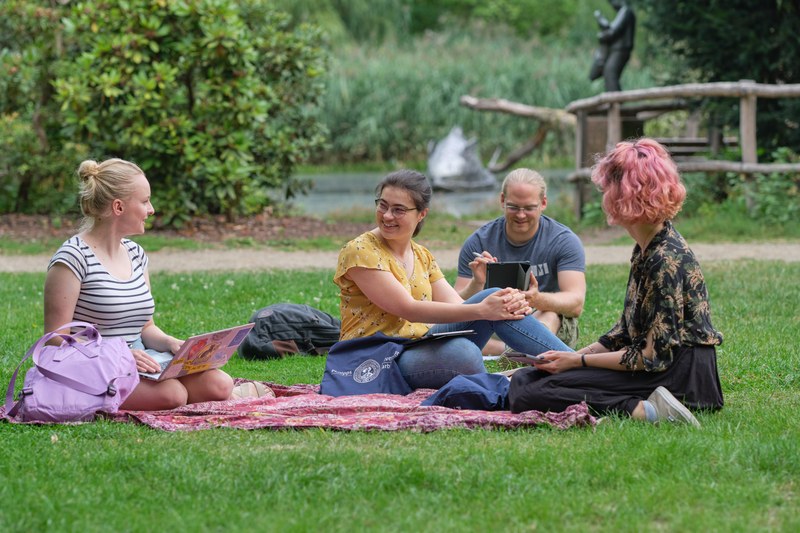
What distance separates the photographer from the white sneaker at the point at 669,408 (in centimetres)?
451

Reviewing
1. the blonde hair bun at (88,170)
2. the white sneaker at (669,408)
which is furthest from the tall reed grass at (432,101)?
the white sneaker at (669,408)

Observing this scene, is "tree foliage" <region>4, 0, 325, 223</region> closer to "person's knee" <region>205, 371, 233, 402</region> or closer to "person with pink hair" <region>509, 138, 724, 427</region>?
"person's knee" <region>205, 371, 233, 402</region>

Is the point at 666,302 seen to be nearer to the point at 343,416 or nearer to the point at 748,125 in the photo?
the point at 343,416

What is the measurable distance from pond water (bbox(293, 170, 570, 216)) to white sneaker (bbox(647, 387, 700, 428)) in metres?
10.7

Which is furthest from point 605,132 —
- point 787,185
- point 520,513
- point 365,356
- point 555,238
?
point 520,513

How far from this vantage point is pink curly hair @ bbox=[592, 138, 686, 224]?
4480mm

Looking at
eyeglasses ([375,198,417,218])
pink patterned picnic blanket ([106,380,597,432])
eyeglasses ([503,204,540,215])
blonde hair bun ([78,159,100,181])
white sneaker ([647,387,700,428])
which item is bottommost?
pink patterned picnic blanket ([106,380,597,432])

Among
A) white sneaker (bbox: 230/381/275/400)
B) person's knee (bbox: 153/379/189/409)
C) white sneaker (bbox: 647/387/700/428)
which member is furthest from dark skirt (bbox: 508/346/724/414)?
person's knee (bbox: 153/379/189/409)

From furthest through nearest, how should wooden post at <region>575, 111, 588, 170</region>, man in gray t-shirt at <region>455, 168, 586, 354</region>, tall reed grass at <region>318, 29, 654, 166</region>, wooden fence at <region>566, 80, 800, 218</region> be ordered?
1. tall reed grass at <region>318, 29, 654, 166</region>
2. wooden post at <region>575, 111, 588, 170</region>
3. wooden fence at <region>566, 80, 800, 218</region>
4. man in gray t-shirt at <region>455, 168, 586, 354</region>

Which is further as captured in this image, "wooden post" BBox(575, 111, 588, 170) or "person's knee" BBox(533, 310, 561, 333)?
"wooden post" BBox(575, 111, 588, 170)

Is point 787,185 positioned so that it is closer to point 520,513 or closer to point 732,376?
point 732,376

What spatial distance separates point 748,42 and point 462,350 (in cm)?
1056

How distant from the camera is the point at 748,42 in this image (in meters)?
14.4

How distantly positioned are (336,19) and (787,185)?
21173 mm
